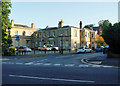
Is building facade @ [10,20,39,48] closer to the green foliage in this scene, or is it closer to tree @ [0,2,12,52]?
tree @ [0,2,12,52]

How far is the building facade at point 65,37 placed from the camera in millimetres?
48094

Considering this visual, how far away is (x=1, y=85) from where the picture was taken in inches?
266

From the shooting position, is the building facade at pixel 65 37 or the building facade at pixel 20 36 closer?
the building facade at pixel 65 37

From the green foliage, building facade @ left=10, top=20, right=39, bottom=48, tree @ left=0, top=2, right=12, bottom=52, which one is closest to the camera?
the green foliage

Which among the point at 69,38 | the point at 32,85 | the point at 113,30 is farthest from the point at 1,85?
the point at 69,38

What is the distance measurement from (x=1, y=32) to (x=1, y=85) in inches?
848

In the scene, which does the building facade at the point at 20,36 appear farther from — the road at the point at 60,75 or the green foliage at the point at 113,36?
the road at the point at 60,75

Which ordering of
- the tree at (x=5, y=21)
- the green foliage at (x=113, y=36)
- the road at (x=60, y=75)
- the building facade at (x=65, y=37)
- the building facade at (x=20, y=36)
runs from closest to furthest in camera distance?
the road at (x=60, y=75) < the green foliage at (x=113, y=36) < the tree at (x=5, y=21) < the building facade at (x=65, y=37) < the building facade at (x=20, y=36)

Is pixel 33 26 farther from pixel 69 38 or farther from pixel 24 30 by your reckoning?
pixel 69 38

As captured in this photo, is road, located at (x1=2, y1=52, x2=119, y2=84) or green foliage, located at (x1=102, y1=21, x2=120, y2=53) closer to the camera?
road, located at (x1=2, y1=52, x2=119, y2=84)

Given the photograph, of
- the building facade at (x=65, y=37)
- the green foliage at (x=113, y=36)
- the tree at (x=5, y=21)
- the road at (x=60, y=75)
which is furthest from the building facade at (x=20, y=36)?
the road at (x=60, y=75)

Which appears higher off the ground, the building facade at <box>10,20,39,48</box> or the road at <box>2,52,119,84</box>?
the building facade at <box>10,20,39,48</box>

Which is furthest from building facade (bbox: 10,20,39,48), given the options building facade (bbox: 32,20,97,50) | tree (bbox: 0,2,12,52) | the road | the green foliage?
the road

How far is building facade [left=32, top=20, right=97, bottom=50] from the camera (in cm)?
4809
